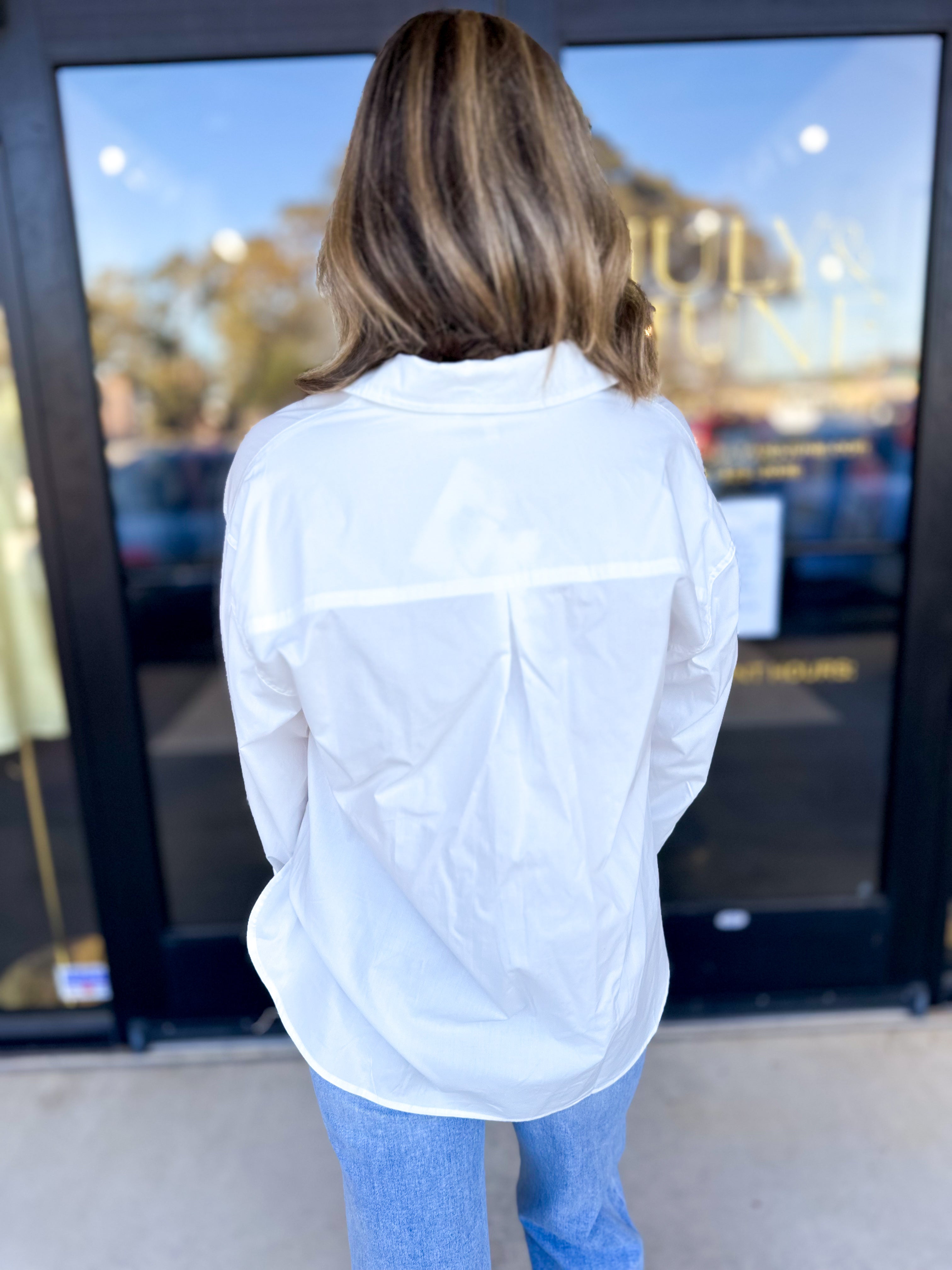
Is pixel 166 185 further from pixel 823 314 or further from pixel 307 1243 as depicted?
pixel 307 1243

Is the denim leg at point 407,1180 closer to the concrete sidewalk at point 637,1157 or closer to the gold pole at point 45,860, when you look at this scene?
the concrete sidewalk at point 637,1157

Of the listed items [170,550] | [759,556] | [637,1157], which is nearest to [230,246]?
[170,550]

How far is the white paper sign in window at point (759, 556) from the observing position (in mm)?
2084

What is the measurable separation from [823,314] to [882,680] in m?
0.80

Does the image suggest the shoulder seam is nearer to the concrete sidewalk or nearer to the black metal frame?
the black metal frame

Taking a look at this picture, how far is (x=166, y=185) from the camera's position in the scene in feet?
6.64

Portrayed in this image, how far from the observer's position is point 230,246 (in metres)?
2.19

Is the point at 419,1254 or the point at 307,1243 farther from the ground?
the point at 419,1254

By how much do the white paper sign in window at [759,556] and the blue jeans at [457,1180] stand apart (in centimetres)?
118

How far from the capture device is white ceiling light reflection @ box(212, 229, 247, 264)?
2.16 metres

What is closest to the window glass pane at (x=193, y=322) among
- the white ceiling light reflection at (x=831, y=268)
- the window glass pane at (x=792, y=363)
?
the window glass pane at (x=792, y=363)

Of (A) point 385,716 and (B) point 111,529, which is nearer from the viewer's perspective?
(A) point 385,716

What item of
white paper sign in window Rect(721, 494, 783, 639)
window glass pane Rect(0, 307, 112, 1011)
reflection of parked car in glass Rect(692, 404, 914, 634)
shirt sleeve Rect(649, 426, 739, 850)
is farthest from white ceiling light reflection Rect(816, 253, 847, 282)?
window glass pane Rect(0, 307, 112, 1011)

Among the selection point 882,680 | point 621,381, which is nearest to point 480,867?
point 621,381
